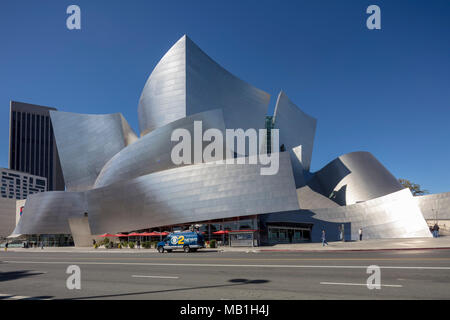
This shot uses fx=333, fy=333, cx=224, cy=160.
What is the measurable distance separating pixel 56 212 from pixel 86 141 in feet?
41.2

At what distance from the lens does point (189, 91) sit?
163 feet

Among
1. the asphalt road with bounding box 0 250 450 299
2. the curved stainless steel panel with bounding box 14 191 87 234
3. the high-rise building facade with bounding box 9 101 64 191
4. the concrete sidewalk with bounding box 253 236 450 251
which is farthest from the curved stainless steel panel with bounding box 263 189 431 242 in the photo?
the high-rise building facade with bounding box 9 101 64 191

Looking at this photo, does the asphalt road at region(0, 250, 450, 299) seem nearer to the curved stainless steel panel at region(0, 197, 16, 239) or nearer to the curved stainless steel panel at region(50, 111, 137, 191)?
the curved stainless steel panel at region(50, 111, 137, 191)

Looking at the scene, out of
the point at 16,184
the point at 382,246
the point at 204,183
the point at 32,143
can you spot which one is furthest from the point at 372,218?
the point at 32,143

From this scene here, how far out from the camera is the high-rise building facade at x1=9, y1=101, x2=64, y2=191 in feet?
595

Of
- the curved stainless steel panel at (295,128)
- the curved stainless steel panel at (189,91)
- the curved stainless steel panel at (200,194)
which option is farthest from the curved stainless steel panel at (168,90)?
the curved stainless steel panel at (295,128)

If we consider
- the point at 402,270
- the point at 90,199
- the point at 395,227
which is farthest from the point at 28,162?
the point at 402,270

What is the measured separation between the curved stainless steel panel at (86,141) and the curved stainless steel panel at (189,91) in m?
4.82

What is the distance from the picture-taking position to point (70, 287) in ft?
31.6

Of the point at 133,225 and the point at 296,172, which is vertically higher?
the point at 296,172

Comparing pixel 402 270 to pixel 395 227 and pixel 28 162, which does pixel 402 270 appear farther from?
pixel 28 162

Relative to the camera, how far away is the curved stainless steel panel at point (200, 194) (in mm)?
33812

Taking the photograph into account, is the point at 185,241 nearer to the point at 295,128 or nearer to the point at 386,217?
the point at 386,217
